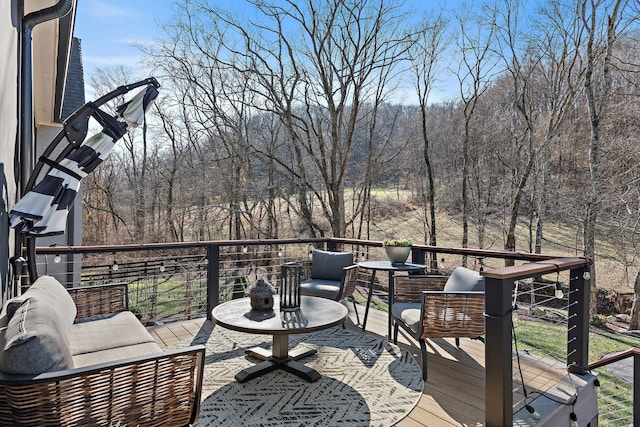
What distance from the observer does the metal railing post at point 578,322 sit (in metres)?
2.74

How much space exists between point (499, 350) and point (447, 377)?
1058mm

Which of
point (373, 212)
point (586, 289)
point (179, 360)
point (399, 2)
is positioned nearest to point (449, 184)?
point (373, 212)

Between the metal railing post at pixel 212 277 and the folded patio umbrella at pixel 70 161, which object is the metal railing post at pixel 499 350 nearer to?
the folded patio umbrella at pixel 70 161

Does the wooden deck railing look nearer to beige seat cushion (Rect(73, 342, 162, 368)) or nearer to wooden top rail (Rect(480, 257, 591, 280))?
wooden top rail (Rect(480, 257, 591, 280))

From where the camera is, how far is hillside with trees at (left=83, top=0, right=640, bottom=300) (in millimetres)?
8719

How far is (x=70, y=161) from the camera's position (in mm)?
2717

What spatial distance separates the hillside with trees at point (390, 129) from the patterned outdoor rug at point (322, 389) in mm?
6576

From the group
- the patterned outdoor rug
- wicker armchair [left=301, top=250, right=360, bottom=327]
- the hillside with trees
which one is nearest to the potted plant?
wicker armchair [left=301, top=250, right=360, bottom=327]

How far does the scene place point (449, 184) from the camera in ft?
41.4

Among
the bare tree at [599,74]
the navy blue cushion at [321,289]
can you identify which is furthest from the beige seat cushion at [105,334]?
the bare tree at [599,74]

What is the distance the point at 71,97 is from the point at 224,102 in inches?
172

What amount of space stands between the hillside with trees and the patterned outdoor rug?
6.58m

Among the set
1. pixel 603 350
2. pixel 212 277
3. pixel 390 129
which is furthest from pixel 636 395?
pixel 390 129

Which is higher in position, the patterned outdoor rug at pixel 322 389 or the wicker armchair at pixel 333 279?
the wicker armchair at pixel 333 279
